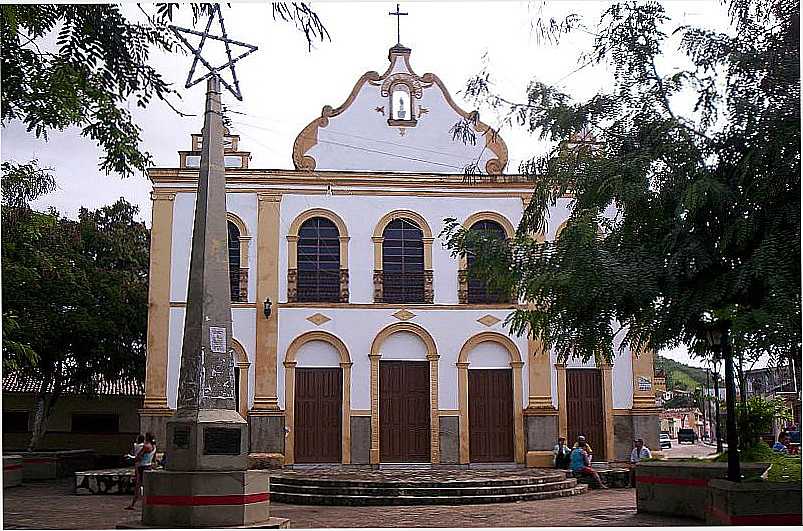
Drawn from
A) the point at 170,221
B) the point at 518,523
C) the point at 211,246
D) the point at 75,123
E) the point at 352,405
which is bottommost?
the point at 518,523

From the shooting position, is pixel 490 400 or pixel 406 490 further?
pixel 490 400

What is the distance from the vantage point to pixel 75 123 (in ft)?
23.3

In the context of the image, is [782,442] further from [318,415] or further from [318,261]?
[318,261]

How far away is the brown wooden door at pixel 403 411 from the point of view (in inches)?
607

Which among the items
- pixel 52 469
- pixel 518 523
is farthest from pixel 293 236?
pixel 518 523

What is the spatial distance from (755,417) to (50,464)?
35.8 ft

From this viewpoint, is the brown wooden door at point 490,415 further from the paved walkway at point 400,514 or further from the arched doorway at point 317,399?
the paved walkway at point 400,514

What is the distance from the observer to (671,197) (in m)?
6.66

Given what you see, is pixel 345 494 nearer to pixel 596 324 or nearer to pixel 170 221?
pixel 596 324

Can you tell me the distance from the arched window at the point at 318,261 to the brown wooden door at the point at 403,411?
4.86 feet

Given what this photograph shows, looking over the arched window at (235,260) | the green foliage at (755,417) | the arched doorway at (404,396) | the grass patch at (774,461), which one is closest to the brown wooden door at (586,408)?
the arched doorway at (404,396)

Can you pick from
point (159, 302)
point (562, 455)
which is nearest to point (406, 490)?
point (562, 455)

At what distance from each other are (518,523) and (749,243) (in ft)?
13.0

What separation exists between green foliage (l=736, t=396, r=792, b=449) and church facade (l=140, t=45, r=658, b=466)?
515 cm
